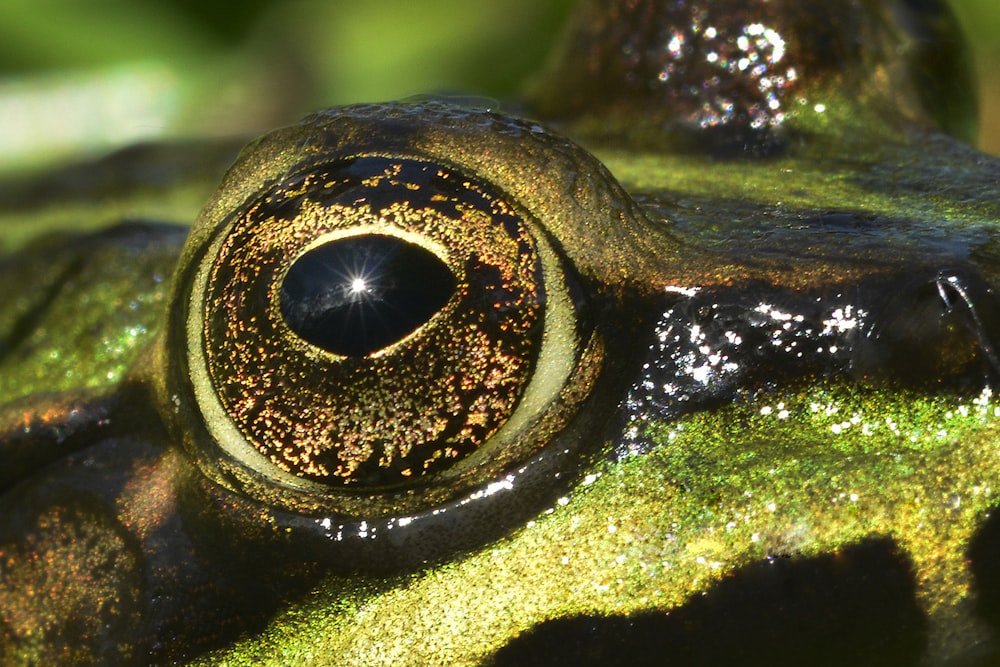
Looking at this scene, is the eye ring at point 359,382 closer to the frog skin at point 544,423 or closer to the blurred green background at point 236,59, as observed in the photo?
the frog skin at point 544,423

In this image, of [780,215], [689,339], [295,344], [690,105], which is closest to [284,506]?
[295,344]

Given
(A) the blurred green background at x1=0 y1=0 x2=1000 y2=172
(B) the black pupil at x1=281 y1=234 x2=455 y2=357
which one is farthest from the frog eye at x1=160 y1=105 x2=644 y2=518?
(A) the blurred green background at x1=0 y1=0 x2=1000 y2=172

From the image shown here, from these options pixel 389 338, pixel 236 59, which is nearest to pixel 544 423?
pixel 389 338

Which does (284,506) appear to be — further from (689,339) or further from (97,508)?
(689,339)

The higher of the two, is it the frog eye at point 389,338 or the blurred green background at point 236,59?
the frog eye at point 389,338

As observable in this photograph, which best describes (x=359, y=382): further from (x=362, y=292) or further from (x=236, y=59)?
(x=236, y=59)

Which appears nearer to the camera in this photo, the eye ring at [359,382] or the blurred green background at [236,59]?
the eye ring at [359,382]

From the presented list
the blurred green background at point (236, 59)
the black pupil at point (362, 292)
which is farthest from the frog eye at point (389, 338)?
the blurred green background at point (236, 59)
